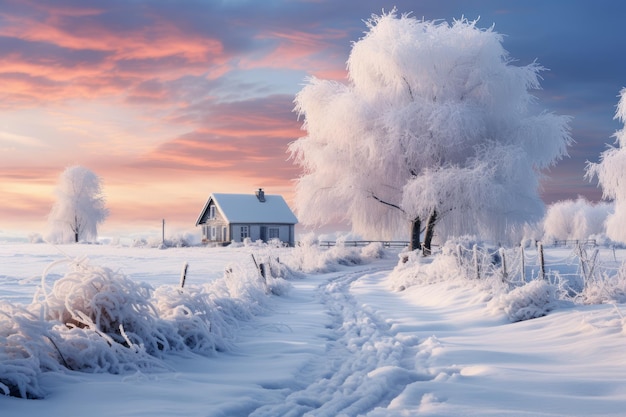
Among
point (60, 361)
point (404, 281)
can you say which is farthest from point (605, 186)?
point (60, 361)

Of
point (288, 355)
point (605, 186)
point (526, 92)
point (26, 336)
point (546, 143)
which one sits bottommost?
point (288, 355)

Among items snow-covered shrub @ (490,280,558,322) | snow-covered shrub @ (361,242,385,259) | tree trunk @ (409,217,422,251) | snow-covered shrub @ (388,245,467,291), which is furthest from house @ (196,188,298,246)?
snow-covered shrub @ (490,280,558,322)

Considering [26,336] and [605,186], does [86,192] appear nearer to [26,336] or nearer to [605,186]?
[605,186]

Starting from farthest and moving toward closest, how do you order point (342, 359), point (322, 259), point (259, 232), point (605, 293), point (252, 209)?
point (252, 209) < point (259, 232) < point (322, 259) < point (605, 293) < point (342, 359)

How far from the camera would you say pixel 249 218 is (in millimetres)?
52312

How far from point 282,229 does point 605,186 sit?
32.7 m

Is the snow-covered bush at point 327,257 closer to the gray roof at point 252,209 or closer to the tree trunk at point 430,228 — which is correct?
the tree trunk at point 430,228

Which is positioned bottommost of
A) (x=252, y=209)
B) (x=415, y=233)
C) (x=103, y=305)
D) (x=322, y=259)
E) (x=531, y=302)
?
(x=531, y=302)

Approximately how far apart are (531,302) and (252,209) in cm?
4500

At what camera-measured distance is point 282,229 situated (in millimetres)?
54062

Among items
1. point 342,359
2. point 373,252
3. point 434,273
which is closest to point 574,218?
point 373,252

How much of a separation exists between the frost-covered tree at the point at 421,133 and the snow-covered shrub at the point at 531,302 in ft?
54.9

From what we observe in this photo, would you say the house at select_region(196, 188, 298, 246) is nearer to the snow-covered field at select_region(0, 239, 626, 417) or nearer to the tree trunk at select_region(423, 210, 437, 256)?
the tree trunk at select_region(423, 210, 437, 256)

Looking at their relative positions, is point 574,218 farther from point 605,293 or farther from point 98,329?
point 98,329
